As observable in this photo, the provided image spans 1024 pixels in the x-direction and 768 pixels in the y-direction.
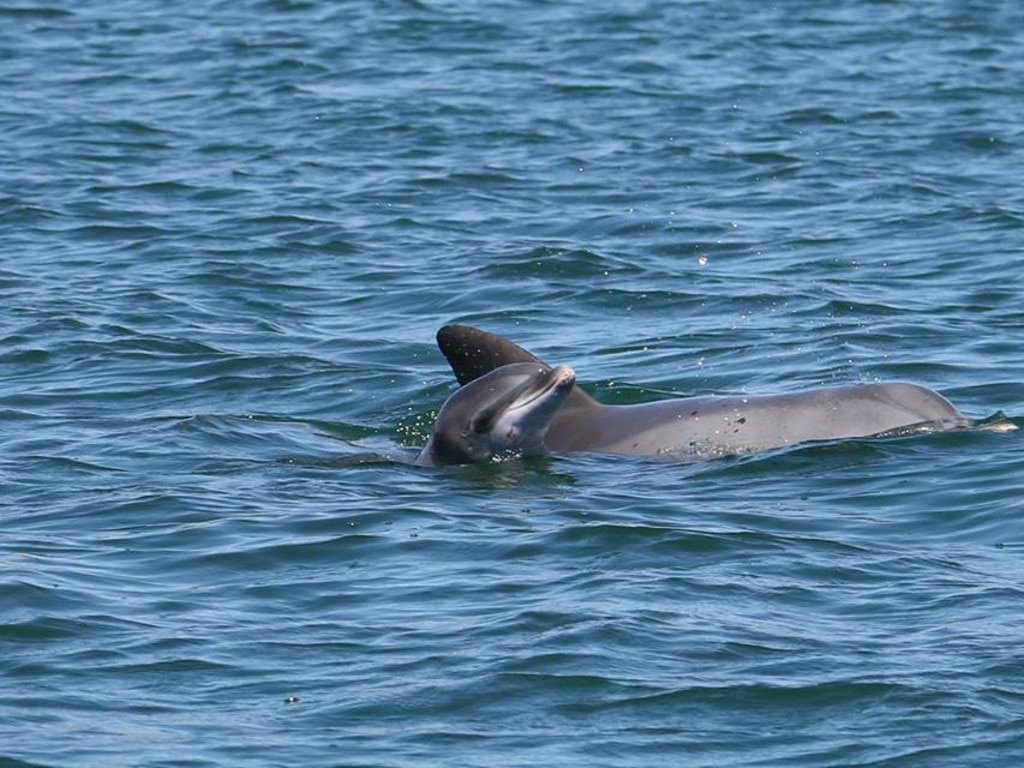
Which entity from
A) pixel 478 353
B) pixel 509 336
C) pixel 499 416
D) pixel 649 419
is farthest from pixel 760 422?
pixel 509 336

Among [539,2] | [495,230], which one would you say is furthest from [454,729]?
[539,2]

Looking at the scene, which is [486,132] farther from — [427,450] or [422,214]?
[427,450]

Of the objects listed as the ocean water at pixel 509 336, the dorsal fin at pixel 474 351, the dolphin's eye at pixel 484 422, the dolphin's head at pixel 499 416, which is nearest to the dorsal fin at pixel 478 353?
the dorsal fin at pixel 474 351

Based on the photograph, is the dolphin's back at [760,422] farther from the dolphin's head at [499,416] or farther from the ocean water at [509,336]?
the dolphin's head at [499,416]

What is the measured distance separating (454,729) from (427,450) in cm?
506

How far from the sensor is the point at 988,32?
106 ft

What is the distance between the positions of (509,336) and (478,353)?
3.94 meters

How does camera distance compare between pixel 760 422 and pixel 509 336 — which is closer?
pixel 760 422

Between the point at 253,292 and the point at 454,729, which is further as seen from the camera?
the point at 253,292

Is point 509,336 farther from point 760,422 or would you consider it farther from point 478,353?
A: point 760,422

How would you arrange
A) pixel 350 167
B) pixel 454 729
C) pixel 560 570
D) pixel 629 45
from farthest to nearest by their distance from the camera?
1. pixel 629 45
2. pixel 350 167
3. pixel 560 570
4. pixel 454 729

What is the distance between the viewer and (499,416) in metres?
14.0

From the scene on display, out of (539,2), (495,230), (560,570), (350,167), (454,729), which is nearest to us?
(454,729)

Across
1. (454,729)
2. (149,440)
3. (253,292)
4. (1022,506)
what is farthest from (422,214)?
(454,729)
